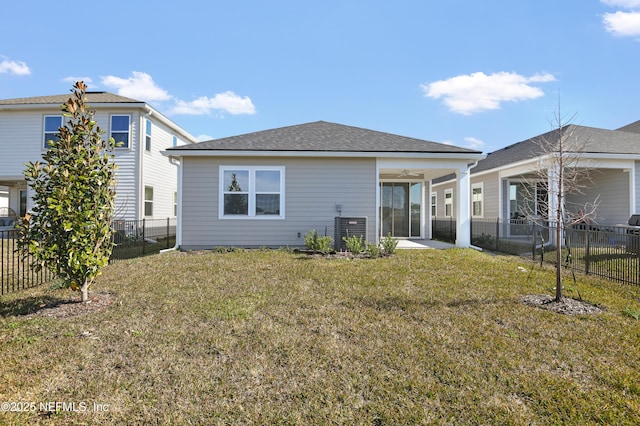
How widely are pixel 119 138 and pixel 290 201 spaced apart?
9.12 meters

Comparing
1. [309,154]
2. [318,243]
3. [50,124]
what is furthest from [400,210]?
[50,124]

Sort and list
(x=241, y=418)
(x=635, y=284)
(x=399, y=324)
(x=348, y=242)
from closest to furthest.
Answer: (x=241, y=418)
(x=399, y=324)
(x=635, y=284)
(x=348, y=242)

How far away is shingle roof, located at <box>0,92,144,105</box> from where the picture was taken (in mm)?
14586

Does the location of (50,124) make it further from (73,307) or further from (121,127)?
(73,307)

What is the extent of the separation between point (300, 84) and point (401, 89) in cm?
427

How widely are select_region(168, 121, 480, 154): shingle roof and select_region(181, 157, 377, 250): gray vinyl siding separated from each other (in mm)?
407

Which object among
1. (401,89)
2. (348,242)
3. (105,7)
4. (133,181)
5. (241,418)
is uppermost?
(105,7)

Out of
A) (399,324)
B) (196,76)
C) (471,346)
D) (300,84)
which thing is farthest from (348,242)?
(196,76)

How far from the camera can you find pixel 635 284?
20.6 feet

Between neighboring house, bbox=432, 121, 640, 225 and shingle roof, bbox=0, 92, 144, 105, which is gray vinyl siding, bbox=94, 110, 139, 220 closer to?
shingle roof, bbox=0, 92, 144, 105

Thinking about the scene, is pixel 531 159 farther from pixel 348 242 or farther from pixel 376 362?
pixel 376 362

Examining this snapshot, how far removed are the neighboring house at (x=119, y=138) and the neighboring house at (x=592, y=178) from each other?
43.7ft

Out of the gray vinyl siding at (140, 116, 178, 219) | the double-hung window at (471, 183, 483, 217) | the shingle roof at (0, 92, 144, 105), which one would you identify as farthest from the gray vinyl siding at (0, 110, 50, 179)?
the double-hung window at (471, 183, 483, 217)

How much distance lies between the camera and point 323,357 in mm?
3371
